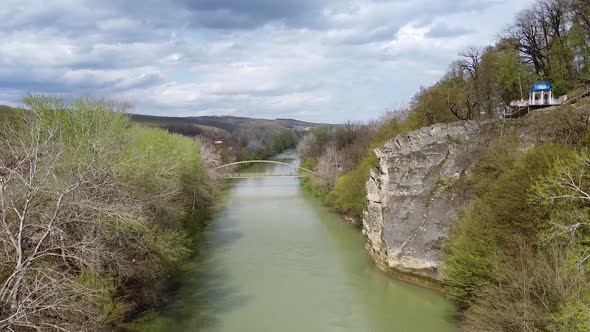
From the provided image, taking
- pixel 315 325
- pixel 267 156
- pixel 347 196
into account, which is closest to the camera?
pixel 315 325

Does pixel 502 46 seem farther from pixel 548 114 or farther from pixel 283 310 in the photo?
pixel 283 310

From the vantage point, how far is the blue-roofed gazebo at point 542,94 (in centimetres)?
2294

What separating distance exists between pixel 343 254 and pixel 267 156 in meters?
75.6

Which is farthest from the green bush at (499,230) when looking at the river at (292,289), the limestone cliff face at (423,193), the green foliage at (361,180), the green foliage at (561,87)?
the green foliage at (361,180)

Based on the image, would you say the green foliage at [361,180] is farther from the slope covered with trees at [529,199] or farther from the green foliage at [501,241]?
the green foliage at [501,241]

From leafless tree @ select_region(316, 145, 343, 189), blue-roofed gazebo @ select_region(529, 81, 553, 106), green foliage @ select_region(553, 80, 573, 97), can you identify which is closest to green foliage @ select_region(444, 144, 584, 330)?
blue-roofed gazebo @ select_region(529, 81, 553, 106)

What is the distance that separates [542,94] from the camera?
75.4ft

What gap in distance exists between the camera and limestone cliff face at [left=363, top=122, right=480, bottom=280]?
18688 mm

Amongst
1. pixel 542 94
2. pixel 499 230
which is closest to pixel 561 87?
pixel 542 94

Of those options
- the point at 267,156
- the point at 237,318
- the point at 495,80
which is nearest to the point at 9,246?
the point at 237,318

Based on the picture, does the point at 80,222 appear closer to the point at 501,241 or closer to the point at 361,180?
the point at 501,241

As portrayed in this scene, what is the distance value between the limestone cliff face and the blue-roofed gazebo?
20.8 feet

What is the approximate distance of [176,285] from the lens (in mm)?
18938

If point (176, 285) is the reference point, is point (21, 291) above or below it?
above
